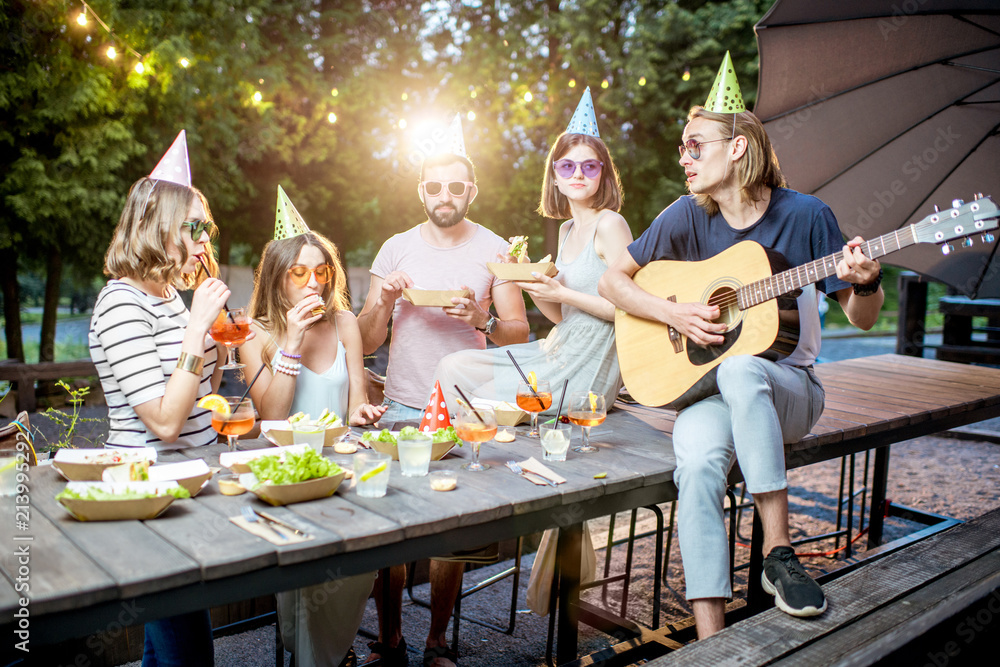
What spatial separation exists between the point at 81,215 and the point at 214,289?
6963 millimetres

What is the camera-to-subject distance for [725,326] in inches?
108

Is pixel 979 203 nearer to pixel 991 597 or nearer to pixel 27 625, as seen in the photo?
pixel 991 597

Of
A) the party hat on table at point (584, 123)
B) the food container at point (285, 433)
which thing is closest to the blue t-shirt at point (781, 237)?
the party hat on table at point (584, 123)

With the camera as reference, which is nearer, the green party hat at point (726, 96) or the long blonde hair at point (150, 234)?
the long blonde hair at point (150, 234)

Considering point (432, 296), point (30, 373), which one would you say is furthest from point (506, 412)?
point (30, 373)

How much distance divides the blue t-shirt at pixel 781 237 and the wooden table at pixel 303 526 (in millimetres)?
523

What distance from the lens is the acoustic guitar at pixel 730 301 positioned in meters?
2.40

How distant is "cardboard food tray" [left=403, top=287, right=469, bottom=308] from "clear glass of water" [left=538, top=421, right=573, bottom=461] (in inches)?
35.2

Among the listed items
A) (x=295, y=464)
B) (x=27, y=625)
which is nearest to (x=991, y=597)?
(x=295, y=464)

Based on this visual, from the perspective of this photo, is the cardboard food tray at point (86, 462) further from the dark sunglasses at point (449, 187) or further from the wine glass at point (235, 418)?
the dark sunglasses at point (449, 187)

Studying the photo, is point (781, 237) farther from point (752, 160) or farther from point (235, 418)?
point (235, 418)

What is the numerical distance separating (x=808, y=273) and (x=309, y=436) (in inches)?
71.3

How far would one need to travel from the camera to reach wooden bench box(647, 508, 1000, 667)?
1.93 m

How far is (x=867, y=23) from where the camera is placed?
3949 mm
